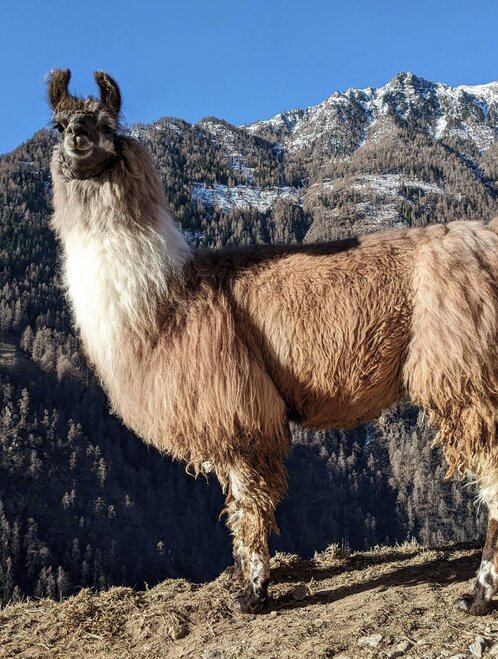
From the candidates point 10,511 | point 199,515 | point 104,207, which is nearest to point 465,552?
point 104,207

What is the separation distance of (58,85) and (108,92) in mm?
344

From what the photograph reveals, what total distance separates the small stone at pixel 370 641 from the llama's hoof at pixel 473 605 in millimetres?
651

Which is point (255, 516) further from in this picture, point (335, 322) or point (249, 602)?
point (335, 322)

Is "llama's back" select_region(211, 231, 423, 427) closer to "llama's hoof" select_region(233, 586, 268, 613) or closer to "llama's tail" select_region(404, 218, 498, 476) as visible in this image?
"llama's tail" select_region(404, 218, 498, 476)

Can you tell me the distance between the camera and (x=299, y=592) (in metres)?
4.30

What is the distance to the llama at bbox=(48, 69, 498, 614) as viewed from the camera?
371 centimetres

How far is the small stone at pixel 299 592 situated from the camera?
4.25 metres

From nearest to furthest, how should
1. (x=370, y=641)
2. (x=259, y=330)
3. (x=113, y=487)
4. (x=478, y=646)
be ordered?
(x=478, y=646) < (x=370, y=641) < (x=259, y=330) < (x=113, y=487)

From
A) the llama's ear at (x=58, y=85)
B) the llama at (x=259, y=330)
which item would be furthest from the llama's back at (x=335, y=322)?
the llama's ear at (x=58, y=85)

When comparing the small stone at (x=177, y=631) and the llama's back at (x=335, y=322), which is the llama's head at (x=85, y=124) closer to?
the llama's back at (x=335, y=322)

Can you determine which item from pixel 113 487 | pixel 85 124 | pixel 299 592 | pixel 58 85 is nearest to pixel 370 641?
pixel 299 592

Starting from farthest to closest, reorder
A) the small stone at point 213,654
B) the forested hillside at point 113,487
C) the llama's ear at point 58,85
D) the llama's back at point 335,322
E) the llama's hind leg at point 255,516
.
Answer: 1. the forested hillside at point 113,487
2. the llama's ear at point 58,85
3. the llama's hind leg at point 255,516
4. the llama's back at point 335,322
5. the small stone at point 213,654

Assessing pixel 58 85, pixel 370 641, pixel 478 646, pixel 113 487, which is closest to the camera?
pixel 478 646

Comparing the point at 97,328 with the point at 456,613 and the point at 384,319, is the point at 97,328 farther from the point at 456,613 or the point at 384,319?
the point at 456,613
